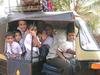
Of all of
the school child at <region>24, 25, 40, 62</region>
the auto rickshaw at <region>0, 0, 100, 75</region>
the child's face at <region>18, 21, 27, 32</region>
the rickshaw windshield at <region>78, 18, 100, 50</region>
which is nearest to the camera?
the auto rickshaw at <region>0, 0, 100, 75</region>

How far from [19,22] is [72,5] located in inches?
530

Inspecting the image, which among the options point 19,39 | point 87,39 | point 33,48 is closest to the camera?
point 87,39

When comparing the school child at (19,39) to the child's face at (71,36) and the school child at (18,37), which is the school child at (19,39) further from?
the child's face at (71,36)

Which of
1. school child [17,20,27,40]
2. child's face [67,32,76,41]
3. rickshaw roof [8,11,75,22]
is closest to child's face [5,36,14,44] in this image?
school child [17,20,27,40]

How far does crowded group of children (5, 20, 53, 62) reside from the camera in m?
7.02

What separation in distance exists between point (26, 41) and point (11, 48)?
47cm

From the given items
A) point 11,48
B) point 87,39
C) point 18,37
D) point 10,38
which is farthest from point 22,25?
point 87,39

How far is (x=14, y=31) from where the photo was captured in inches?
297

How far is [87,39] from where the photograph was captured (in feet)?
22.6

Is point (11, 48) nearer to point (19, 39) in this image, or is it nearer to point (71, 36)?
point (19, 39)

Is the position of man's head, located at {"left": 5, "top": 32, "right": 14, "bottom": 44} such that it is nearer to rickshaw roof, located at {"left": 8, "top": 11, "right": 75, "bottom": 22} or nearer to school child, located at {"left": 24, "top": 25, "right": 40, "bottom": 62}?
rickshaw roof, located at {"left": 8, "top": 11, "right": 75, "bottom": 22}

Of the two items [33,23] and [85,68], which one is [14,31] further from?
[85,68]

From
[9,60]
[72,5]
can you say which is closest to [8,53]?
[9,60]

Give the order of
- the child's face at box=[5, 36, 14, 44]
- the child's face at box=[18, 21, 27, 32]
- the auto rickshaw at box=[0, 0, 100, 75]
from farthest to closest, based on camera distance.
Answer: the child's face at box=[5, 36, 14, 44], the child's face at box=[18, 21, 27, 32], the auto rickshaw at box=[0, 0, 100, 75]
